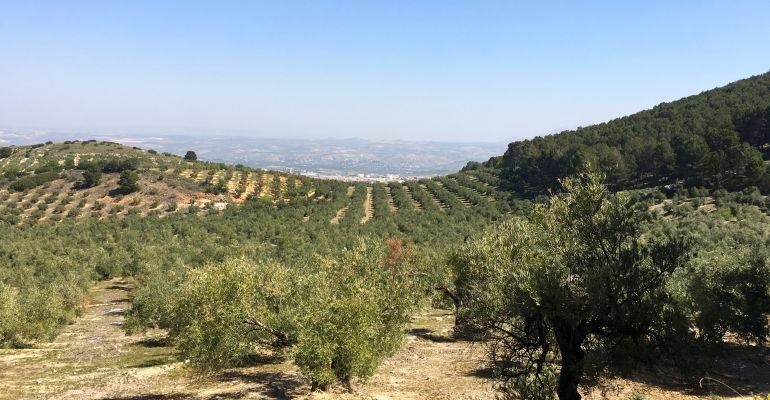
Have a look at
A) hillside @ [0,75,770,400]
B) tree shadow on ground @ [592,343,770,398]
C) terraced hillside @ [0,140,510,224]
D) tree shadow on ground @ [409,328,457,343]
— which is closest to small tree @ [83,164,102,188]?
terraced hillside @ [0,140,510,224]

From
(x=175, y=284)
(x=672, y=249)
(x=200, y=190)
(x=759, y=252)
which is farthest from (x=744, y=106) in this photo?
(x=200, y=190)

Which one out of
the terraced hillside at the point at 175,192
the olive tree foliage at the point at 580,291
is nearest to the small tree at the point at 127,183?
the terraced hillside at the point at 175,192

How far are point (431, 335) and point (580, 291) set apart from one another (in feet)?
88.4

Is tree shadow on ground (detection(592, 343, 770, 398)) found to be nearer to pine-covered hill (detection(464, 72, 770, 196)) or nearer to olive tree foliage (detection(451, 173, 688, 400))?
olive tree foliage (detection(451, 173, 688, 400))

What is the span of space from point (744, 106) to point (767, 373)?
108 metres

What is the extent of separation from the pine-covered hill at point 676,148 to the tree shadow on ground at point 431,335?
4512cm

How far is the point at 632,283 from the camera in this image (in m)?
16.6

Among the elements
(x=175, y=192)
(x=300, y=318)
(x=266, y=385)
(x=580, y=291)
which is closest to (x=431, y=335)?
(x=266, y=385)

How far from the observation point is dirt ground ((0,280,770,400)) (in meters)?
23.8

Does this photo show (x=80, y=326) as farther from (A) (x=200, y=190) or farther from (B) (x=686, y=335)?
(A) (x=200, y=190)

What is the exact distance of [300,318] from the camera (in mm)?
23031

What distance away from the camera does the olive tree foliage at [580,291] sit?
16453 mm

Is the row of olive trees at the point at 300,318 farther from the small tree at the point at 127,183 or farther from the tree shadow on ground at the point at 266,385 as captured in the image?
the small tree at the point at 127,183

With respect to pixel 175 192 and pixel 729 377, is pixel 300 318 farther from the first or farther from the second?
pixel 175 192
